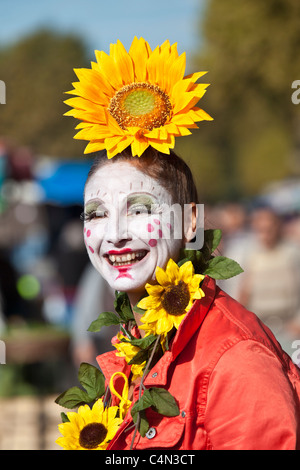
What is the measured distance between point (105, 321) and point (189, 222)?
48cm

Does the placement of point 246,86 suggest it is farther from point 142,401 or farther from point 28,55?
point 28,55

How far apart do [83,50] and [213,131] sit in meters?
12.7

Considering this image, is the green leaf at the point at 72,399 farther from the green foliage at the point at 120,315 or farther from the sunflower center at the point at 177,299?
the sunflower center at the point at 177,299

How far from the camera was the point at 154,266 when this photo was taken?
2.36m

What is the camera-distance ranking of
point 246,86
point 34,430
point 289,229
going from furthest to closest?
point 246,86, point 289,229, point 34,430

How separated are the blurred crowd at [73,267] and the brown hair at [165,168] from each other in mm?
295

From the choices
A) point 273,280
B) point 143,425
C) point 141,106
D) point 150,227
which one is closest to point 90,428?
point 143,425

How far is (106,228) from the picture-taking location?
2396 millimetres

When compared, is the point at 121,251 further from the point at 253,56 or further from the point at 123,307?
the point at 253,56

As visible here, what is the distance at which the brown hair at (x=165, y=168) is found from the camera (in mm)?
2408

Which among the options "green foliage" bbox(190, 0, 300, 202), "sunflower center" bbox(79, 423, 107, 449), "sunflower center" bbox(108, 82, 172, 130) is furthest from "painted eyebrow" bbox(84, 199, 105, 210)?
"green foliage" bbox(190, 0, 300, 202)

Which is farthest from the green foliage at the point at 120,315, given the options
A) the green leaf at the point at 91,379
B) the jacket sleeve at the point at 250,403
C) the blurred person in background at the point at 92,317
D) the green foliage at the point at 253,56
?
the green foliage at the point at 253,56
